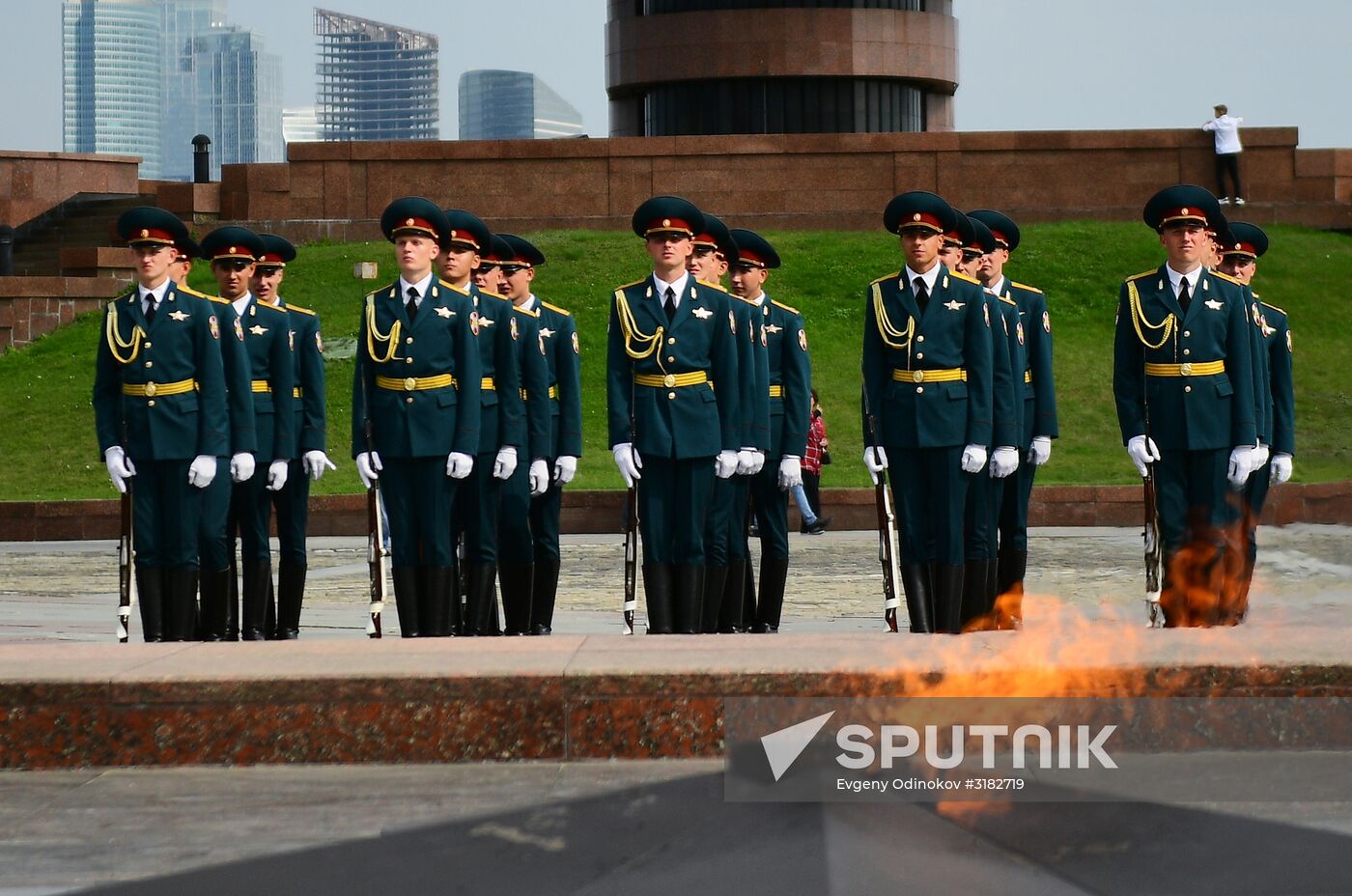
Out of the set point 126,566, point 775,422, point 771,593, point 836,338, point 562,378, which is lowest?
point 771,593

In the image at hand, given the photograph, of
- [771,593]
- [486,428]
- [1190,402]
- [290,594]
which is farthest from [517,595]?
[1190,402]

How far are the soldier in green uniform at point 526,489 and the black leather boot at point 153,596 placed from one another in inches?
57.6

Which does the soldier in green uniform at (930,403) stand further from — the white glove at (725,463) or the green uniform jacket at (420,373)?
the green uniform jacket at (420,373)

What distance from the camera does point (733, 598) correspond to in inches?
330

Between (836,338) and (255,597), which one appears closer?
(255,597)

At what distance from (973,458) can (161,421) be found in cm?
322

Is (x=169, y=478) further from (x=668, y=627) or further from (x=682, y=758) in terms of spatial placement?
(x=682, y=758)

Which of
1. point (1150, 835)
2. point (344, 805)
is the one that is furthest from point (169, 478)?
point (1150, 835)

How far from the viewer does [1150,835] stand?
178 inches

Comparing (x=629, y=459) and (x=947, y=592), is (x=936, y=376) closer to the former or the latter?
(x=947, y=592)

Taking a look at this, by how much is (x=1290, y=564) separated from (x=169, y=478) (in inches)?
293

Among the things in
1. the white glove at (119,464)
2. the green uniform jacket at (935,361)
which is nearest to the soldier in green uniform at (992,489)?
the green uniform jacket at (935,361)

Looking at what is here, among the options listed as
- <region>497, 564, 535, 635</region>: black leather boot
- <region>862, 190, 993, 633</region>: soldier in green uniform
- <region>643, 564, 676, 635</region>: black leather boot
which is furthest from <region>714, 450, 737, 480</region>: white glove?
<region>497, 564, 535, 635</region>: black leather boot

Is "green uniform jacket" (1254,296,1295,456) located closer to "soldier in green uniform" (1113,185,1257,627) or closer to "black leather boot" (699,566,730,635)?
"soldier in green uniform" (1113,185,1257,627)
